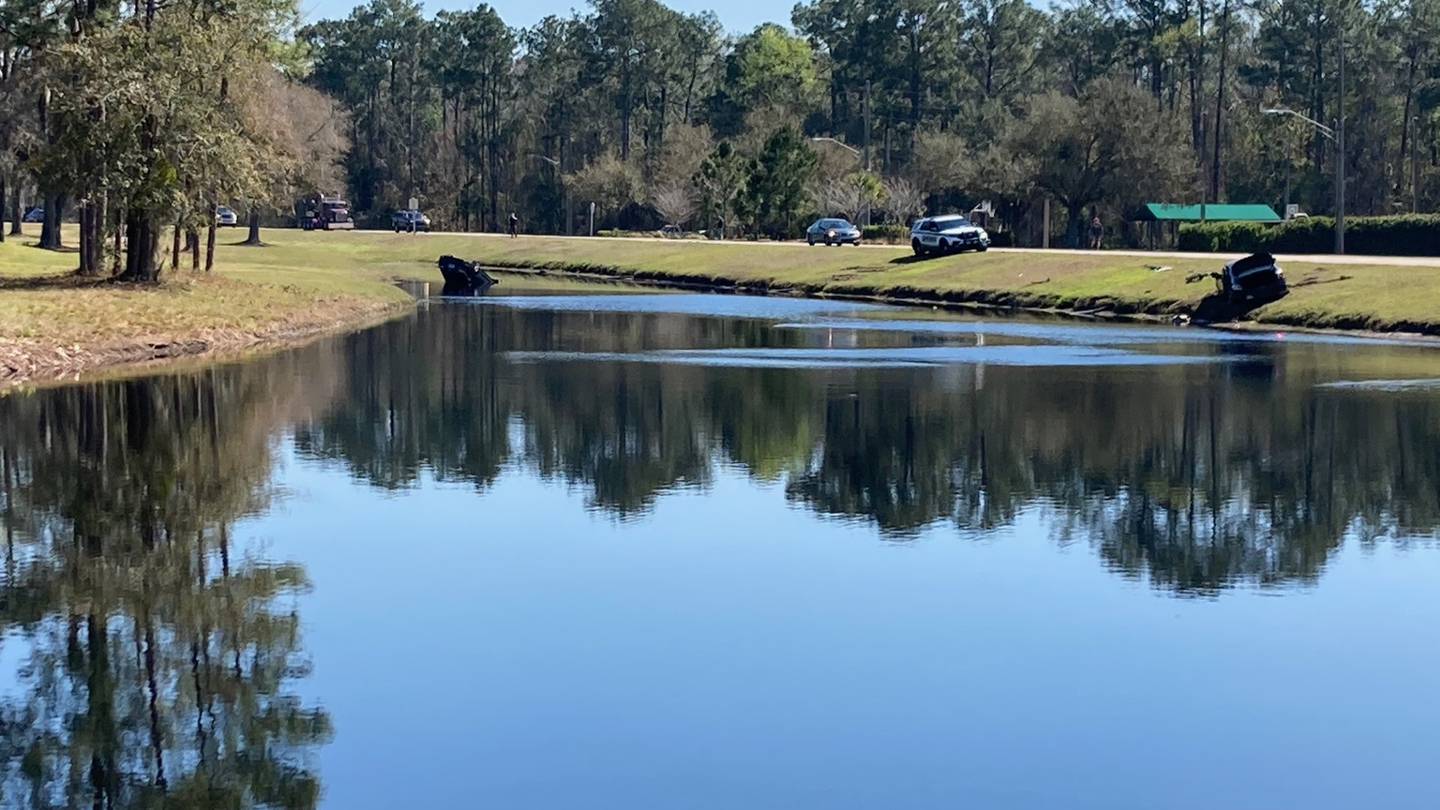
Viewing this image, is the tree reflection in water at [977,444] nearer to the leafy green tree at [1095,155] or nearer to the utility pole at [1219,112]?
the leafy green tree at [1095,155]

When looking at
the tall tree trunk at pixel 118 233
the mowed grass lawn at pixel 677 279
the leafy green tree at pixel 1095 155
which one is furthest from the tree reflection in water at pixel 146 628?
the leafy green tree at pixel 1095 155

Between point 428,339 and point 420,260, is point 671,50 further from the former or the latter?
point 428,339

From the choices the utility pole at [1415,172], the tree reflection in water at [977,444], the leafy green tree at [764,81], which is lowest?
the tree reflection in water at [977,444]

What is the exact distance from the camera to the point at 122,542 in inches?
843

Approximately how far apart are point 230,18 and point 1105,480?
122ft

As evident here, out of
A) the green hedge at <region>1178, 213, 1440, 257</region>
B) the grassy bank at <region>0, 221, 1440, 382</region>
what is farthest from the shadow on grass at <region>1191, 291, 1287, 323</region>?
the green hedge at <region>1178, 213, 1440, 257</region>

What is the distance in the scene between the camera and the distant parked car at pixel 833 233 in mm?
101562

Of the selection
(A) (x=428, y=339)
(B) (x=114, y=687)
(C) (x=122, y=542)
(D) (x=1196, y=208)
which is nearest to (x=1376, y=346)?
(A) (x=428, y=339)

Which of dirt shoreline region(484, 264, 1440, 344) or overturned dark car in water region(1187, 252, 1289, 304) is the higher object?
overturned dark car in water region(1187, 252, 1289, 304)

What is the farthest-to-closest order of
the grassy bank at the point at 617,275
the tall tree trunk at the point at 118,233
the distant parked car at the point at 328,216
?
the distant parked car at the point at 328,216 < the tall tree trunk at the point at 118,233 < the grassy bank at the point at 617,275

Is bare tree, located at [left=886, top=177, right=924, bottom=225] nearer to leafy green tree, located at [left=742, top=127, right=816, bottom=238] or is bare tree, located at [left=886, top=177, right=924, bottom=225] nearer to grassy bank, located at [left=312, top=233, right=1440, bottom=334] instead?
leafy green tree, located at [left=742, top=127, right=816, bottom=238]

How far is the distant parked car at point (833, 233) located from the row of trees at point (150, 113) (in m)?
44.5

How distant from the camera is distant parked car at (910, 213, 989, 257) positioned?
271 ft

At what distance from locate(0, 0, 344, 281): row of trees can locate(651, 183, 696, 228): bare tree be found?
71.4m
